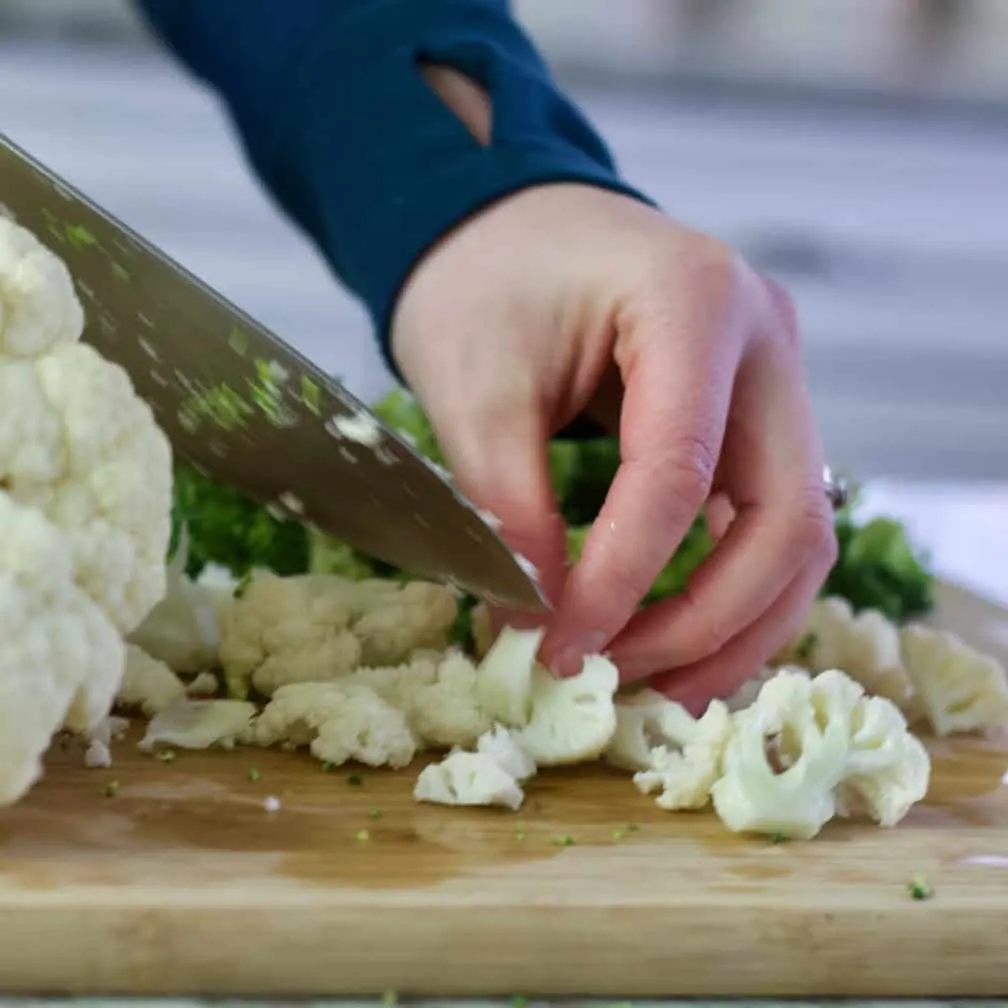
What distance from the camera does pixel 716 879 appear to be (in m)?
0.73

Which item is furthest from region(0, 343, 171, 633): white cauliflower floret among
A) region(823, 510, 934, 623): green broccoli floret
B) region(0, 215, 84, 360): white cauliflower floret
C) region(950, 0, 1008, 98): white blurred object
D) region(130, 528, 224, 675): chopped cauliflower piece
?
region(950, 0, 1008, 98): white blurred object

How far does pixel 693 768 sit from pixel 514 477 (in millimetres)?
241

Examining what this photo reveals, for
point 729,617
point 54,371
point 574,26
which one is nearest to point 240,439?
point 54,371

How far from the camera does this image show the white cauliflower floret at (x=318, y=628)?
37.8 inches

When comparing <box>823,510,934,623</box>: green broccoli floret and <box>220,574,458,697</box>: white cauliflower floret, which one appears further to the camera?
<box>823,510,934,623</box>: green broccoli floret

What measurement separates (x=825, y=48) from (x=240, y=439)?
193 cm

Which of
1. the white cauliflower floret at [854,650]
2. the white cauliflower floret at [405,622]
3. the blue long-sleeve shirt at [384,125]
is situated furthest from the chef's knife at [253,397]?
the white cauliflower floret at [854,650]

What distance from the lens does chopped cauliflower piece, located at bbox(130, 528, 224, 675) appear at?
3.29 ft

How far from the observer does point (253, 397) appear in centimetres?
86

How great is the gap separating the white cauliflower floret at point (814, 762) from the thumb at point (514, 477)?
17cm

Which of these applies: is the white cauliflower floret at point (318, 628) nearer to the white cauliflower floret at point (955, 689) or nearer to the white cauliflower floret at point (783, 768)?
the white cauliflower floret at point (783, 768)

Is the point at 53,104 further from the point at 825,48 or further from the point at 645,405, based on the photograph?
the point at 645,405

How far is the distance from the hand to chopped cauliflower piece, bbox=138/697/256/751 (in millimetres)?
212

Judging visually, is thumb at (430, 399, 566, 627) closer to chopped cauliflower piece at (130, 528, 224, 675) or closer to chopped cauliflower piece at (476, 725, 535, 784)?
chopped cauliflower piece at (476, 725, 535, 784)
